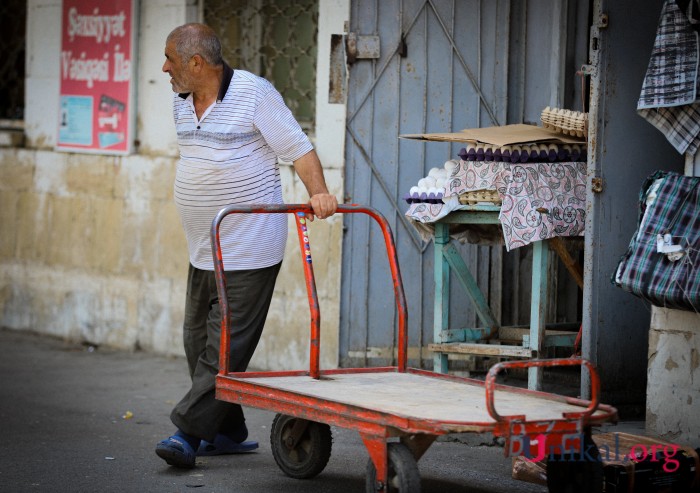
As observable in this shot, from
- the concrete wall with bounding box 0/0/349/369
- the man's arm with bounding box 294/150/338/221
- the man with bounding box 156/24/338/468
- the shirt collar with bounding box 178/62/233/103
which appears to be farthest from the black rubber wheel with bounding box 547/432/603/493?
the concrete wall with bounding box 0/0/349/369

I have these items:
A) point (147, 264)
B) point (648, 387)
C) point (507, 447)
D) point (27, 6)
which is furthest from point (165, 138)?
point (507, 447)

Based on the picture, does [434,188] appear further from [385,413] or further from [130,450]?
[385,413]

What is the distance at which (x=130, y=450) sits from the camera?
5.95 meters

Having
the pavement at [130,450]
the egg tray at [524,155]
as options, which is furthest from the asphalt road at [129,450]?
the egg tray at [524,155]

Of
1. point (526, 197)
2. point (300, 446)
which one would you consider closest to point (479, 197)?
point (526, 197)

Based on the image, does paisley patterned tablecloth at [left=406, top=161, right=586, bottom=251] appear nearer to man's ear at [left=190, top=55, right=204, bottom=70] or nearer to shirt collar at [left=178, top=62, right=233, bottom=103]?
shirt collar at [left=178, top=62, right=233, bottom=103]

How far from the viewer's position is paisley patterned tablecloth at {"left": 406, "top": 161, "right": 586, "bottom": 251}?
582cm

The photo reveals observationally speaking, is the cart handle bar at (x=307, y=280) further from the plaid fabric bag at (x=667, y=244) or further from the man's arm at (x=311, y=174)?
the plaid fabric bag at (x=667, y=244)

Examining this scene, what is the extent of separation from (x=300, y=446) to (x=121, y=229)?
14.1 feet

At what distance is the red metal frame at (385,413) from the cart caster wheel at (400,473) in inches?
1.6

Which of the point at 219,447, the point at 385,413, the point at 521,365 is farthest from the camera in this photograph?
the point at 219,447

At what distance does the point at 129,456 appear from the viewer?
580cm

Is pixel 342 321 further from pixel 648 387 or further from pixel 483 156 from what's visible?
pixel 648 387

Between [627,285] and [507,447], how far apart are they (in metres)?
1.49
